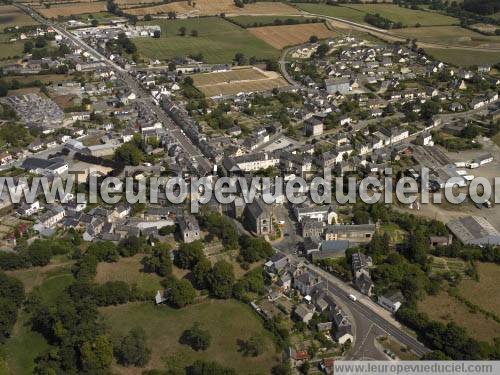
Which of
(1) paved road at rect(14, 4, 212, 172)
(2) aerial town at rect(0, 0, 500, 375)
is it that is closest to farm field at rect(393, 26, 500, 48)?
(2) aerial town at rect(0, 0, 500, 375)

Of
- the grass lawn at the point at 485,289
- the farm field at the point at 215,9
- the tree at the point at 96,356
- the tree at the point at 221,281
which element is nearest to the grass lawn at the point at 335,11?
the farm field at the point at 215,9

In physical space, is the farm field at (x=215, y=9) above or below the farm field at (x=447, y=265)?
above

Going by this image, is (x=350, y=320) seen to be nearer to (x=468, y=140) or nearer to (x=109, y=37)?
(x=468, y=140)

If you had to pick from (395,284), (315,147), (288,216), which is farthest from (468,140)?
(395,284)

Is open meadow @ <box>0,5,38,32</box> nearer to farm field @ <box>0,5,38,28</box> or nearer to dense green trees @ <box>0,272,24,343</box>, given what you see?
farm field @ <box>0,5,38,28</box>

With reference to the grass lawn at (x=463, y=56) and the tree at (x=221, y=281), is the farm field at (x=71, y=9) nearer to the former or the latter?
the grass lawn at (x=463, y=56)
